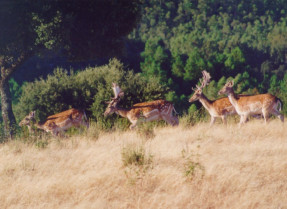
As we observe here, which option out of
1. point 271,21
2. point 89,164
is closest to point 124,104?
point 89,164

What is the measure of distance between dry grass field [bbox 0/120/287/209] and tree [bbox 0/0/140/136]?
5775 millimetres

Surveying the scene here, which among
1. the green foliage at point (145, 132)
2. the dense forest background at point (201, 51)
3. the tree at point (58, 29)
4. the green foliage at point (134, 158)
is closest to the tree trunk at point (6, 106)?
the tree at point (58, 29)

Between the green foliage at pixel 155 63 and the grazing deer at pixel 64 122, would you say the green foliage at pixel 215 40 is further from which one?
the grazing deer at pixel 64 122

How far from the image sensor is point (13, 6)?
16516mm

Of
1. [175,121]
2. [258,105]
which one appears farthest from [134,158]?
[175,121]

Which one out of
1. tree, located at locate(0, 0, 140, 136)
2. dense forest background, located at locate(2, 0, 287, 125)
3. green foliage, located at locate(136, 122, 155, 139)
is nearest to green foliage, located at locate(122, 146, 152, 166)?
green foliage, located at locate(136, 122, 155, 139)

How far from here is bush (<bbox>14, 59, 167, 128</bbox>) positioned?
1792cm

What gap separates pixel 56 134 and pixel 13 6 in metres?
5.01

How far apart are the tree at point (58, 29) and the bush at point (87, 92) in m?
1.27

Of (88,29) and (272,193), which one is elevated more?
(88,29)

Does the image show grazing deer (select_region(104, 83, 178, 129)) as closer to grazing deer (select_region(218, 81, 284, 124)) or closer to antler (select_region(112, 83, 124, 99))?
antler (select_region(112, 83, 124, 99))

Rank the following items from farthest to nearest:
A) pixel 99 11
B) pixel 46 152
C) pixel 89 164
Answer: pixel 99 11
pixel 46 152
pixel 89 164

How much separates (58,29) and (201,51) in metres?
81.0

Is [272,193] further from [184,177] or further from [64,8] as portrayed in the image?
[64,8]
